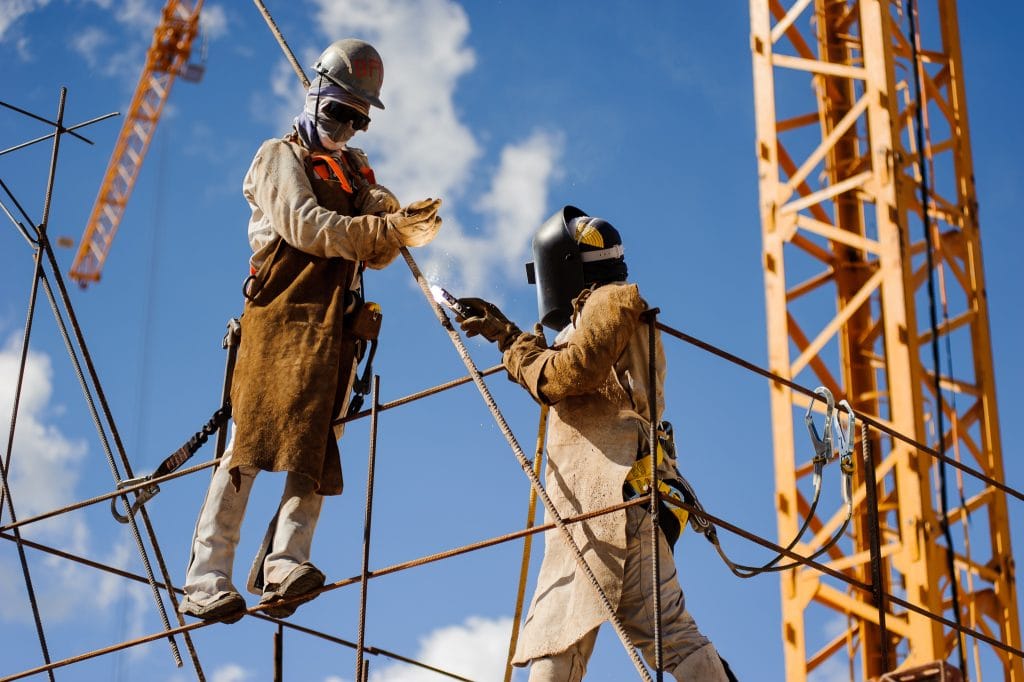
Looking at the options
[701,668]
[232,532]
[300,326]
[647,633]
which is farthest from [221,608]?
[701,668]

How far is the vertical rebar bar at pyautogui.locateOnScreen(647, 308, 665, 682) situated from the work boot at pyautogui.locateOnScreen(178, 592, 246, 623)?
174 cm

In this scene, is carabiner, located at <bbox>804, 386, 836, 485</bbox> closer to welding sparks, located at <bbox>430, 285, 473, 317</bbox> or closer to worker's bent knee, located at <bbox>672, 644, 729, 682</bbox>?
worker's bent knee, located at <bbox>672, 644, 729, 682</bbox>

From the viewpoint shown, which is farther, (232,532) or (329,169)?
(329,169)

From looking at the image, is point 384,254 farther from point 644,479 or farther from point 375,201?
point 644,479

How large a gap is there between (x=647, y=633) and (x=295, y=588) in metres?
1.47

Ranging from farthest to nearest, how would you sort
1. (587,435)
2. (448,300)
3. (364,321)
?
(364,321) → (448,300) → (587,435)

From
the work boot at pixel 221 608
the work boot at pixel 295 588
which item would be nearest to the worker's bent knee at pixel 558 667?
the work boot at pixel 295 588

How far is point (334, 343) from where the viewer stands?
732 centimetres

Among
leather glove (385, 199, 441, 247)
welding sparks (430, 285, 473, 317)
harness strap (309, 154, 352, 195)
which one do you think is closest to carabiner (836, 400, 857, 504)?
welding sparks (430, 285, 473, 317)

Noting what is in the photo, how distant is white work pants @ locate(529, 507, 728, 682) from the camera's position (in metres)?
6.25

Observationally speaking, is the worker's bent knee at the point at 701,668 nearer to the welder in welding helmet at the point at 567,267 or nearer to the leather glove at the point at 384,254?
the welder in welding helmet at the point at 567,267

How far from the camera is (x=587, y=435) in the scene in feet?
21.8

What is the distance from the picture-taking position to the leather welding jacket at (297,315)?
7.14 metres

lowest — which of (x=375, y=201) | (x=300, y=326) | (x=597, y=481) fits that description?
(x=597, y=481)
